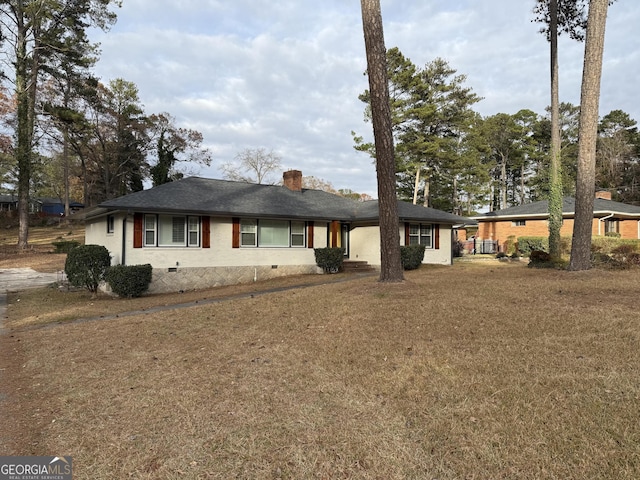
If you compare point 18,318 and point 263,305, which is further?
point 18,318

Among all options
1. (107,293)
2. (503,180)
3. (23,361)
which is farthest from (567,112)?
(23,361)

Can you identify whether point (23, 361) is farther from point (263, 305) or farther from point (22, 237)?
point (22, 237)

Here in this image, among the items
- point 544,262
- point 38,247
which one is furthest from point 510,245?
point 38,247

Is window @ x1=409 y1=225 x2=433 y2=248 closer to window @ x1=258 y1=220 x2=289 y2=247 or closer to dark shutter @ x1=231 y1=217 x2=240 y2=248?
window @ x1=258 y1=220 x2=289 y2=247

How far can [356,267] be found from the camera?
60.4 ft

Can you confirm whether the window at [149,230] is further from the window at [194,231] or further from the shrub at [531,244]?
the shrub at [531,244]

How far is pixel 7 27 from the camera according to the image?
25031 mm

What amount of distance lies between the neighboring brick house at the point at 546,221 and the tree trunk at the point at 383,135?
2226cm

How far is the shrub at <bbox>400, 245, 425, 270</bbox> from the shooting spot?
17016mm

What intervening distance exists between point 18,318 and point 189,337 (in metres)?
6.39

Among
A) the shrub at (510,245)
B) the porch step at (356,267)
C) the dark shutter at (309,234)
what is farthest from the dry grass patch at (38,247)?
the shrub at (510,245)

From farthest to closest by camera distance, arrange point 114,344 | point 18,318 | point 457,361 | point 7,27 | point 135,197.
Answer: point 7,27, point 135,197, point 18,318, point 114,344, point 457,361

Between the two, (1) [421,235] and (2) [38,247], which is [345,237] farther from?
(2) [38,247]

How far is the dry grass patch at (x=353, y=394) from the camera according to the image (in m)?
2.94
